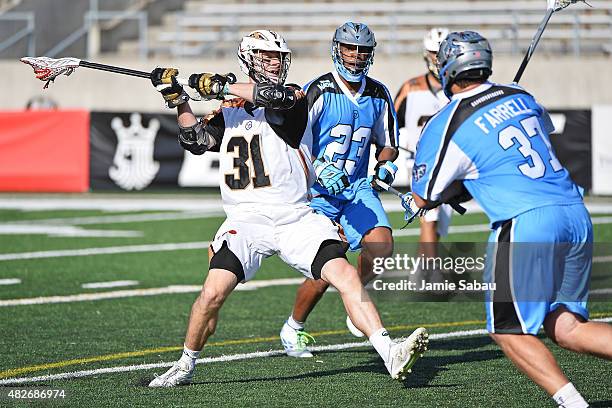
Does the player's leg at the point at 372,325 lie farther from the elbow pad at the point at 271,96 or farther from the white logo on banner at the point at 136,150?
the white logo on banner at the point at 136,150

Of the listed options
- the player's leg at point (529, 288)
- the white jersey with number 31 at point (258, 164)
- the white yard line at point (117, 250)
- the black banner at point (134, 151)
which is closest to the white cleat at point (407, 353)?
the player's leg at point (529, 288)

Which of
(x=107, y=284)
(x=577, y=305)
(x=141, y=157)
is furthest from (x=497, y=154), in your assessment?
(x=141, y=157)

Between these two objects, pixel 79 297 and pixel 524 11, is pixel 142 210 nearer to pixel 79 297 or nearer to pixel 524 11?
pixel 79 297

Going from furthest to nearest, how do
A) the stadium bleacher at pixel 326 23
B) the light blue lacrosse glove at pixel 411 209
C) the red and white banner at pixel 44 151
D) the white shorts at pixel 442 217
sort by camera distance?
the stadium bleacher at pixel 326 23 → the red and white banner at pixel 44 151 → the white shorts at pixel 442 217 → the light blue lacrosse glove at pixel 411 209

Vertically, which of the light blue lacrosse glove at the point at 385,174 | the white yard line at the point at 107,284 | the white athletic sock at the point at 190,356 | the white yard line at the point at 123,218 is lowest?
the white yard line at the point at 123,218

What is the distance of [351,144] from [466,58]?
242 centimetres

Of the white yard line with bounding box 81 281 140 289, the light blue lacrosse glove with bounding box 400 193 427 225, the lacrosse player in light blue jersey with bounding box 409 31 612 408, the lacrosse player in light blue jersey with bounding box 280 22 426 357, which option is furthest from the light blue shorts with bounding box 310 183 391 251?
the white yard line with bounding box 81 281 140 289

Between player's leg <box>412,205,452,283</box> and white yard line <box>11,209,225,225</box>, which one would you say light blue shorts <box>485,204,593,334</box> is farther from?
white yard line <box>11,209,225,225</box>

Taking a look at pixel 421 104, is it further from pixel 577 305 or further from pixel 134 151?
pixel 134 151

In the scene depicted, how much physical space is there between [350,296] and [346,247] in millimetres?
432

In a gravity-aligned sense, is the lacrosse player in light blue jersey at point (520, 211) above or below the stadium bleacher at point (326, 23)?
below

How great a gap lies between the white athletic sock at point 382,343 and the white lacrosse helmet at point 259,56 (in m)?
1.54

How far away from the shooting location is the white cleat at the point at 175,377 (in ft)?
20.7

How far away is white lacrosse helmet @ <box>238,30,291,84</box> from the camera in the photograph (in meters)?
6.36
